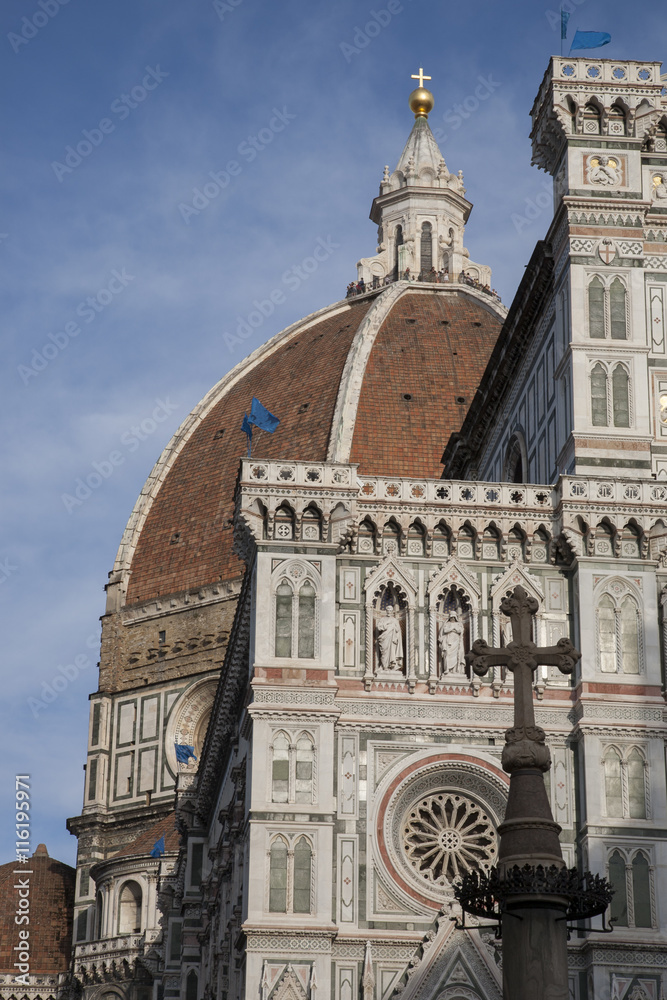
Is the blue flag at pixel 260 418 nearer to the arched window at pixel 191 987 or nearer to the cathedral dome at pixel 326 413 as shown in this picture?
the arched window at pixel 191 987

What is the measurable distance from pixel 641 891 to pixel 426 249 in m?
52.8

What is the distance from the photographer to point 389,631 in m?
32.6

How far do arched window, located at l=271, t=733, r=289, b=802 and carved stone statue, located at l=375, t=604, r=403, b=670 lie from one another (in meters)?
2.37

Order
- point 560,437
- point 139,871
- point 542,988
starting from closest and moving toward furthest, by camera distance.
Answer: point 542,988 → point 560,437 → point 139,871

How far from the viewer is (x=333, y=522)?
32969 millimetres

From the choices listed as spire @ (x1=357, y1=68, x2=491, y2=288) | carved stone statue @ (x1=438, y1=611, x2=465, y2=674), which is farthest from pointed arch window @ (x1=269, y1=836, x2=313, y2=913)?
spire @ (x1=357, y1=68, x2=491, y2=288)

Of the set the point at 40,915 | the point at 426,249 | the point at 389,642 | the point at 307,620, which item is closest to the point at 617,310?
the point at 389,642

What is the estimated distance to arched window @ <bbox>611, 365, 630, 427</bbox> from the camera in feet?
113

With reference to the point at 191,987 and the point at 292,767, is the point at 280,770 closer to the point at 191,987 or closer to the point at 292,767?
the point at 292,767

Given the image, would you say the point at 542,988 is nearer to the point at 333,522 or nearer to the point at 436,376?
the point at 333,522

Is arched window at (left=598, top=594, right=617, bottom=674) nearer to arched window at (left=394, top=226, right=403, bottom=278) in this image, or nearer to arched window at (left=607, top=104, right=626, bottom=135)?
arched window at (left=607, top=104, right=626, bottom=135)

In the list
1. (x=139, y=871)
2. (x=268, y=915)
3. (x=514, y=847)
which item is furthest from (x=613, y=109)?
(x=139, y=871)

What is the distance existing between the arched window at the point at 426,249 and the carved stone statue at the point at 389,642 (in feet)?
161

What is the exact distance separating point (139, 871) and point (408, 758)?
1175 inches
